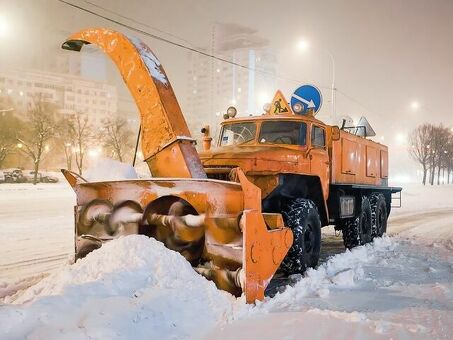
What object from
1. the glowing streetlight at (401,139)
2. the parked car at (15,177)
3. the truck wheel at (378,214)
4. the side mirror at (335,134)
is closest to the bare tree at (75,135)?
the parked car at (15,177)

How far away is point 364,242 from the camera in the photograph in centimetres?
953

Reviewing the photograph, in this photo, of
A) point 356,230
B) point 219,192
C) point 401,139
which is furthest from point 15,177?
point 401,139

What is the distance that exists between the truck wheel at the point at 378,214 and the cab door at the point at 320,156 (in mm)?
3051

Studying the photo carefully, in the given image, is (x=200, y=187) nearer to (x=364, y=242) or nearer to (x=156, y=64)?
(x=156, y=64)

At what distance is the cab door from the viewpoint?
7.19 m

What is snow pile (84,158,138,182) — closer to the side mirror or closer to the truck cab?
the truck cab

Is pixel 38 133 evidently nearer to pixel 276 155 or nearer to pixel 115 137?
pixel 115 137

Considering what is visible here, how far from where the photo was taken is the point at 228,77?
5212 inches

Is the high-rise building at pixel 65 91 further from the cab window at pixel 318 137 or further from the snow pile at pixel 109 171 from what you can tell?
the snow pile at pixel 109 171

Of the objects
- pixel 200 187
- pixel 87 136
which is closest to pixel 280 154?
pixel 200 187

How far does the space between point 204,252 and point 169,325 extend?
126 centimetres

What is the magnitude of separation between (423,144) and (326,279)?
53977 mm

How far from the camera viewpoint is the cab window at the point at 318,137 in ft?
24.5

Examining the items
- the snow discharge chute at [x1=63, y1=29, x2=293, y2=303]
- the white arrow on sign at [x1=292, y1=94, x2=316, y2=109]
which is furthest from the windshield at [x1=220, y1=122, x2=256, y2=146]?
the snow discharge chute at [x1=63, y1=29, x2=293, y2=303]
